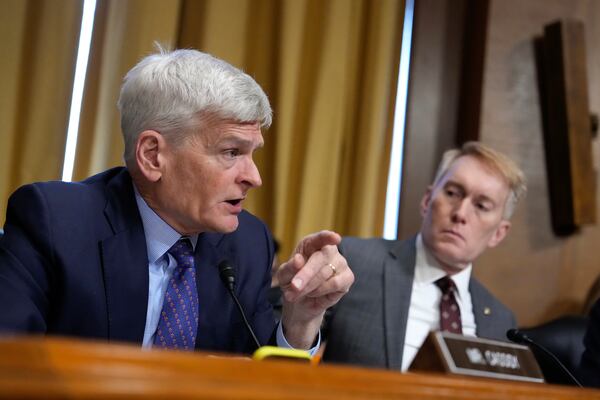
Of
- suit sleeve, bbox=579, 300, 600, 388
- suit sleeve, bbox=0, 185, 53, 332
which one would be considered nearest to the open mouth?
suit sleeve, bbox=0, 185, 53, 332

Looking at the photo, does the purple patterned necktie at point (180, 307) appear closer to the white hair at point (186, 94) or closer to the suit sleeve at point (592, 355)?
the white hair at point (186, 94)

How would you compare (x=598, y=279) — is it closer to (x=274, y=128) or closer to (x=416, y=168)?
(x=416, y=168)

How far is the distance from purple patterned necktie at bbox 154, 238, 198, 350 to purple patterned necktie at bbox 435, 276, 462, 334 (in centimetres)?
109

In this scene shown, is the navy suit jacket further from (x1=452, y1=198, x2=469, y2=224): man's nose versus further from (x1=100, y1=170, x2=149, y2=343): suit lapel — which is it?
(x1=452, y1=198, x2=469, y2=224): man's nose

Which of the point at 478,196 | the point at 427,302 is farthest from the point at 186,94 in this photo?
the point at 478,196

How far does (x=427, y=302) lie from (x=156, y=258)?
3.94 feet

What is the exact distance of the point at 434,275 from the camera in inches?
106

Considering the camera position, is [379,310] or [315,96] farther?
[315,96]

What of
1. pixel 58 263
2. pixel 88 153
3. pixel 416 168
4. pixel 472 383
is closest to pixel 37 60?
pixel 88 153

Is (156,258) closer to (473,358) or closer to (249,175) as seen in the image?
(249,175)

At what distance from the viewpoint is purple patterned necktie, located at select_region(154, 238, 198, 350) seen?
5.57 ft

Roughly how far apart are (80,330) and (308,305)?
21.4 inches

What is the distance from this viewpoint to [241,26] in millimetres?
3039

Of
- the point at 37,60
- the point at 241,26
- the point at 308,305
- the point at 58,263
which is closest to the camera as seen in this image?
the point at 58,263
